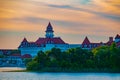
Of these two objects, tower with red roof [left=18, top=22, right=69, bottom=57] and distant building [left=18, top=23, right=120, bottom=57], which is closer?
distant building [left=18, top=23, right=120, bottom=57]

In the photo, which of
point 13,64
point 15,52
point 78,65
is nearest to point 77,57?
point 78,65

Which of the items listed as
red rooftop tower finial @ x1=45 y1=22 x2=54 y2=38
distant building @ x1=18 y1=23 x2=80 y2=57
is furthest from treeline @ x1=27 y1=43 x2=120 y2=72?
red rooftop tower finial @ x1=45 y1=22 x2=54 y2=38

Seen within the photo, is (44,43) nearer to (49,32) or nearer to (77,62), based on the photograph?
(49,32)

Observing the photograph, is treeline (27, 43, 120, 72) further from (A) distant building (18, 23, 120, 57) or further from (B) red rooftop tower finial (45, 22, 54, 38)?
(B) red rooftop tower finial (45, 22, 54, 38)

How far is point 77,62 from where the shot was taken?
15602mm

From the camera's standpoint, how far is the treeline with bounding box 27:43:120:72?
1552cm

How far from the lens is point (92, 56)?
53.0ft

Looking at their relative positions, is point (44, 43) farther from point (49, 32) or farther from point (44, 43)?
point (49, 32)

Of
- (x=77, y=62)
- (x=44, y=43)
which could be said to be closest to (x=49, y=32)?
(x=44, y=43)

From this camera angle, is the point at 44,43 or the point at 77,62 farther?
the point at 44,43

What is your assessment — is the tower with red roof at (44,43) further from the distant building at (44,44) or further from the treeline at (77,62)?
the treeline at (77,62)

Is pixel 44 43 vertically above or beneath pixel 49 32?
beneath

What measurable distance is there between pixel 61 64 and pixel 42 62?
1.96 feet

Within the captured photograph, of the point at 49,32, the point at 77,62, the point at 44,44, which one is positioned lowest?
the point at 77,62
